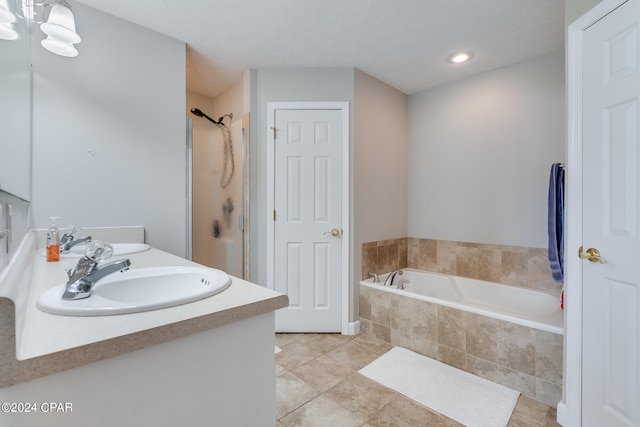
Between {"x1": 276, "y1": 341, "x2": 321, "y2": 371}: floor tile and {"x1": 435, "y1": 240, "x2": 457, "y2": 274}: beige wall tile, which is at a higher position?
{"x1": 435, "y1": 240, "x2": 457, "y2": 274}: beige wall tile

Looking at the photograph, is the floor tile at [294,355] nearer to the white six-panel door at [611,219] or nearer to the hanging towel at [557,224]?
the white six-panel door at [611,219]

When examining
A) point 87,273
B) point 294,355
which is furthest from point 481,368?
point 87,273

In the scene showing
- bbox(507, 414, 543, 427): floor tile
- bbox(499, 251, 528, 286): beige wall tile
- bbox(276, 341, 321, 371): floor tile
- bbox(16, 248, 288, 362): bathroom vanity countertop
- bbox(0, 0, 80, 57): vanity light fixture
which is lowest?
bbox(507, 414, 543, 427): floor tile

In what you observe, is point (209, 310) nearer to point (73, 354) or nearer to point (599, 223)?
point (73, 354)

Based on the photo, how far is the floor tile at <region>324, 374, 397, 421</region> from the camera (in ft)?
5.57

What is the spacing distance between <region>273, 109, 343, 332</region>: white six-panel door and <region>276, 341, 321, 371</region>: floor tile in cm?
28

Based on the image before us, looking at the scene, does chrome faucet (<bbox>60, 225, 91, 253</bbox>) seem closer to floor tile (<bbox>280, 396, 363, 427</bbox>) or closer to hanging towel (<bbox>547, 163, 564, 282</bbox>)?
floor tile (<bbox>280, 396, 363, 427</bbox>)

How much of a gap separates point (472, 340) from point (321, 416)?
1.20m

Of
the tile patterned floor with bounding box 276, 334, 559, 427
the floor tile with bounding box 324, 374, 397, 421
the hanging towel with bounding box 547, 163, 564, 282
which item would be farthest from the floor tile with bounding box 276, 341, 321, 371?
the hanging towel with bounding box 547, 163, 564, 282

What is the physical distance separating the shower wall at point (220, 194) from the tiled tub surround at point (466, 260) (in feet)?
4.33

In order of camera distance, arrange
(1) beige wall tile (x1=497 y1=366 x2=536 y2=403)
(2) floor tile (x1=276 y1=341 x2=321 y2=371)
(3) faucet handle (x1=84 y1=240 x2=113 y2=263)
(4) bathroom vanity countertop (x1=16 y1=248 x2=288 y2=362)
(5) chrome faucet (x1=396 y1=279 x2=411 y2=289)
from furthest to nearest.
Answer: (5) chrome faucet (x1=396 y1=279 x2=411 y2=289) < (2) floor tile (x1=276 y1=341 x2=321 y2=371) < (1) beige wall tile (x1=497 y1=366 x2=536 y2=403) < (3) faucet handle (x1=84 y1=240 x2=113 y2=263) < (4) bathroom vanity countertop (x1=16 y1=248 x2=288 y2=362)

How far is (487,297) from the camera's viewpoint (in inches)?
107

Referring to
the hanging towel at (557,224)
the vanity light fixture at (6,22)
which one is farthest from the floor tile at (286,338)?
the vanity light fixture at (6,22)

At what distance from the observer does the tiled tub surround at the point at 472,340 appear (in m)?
1.78
